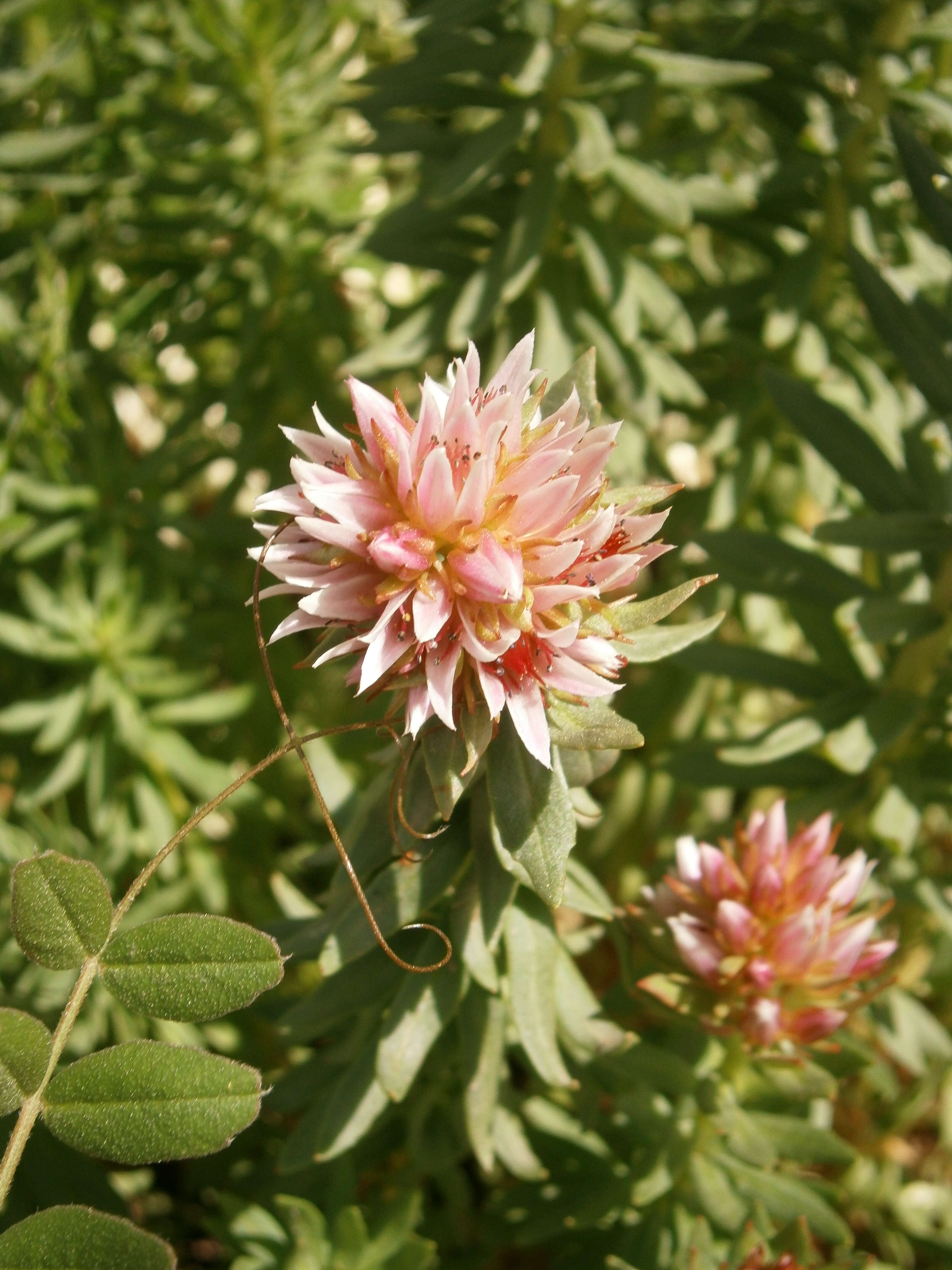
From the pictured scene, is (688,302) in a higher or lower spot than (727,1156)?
higher

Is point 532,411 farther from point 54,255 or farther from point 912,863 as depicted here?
point 54,255

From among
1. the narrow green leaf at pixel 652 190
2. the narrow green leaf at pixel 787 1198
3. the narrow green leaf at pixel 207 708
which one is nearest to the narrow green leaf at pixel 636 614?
the narrow green leaf at pixel 787 1198

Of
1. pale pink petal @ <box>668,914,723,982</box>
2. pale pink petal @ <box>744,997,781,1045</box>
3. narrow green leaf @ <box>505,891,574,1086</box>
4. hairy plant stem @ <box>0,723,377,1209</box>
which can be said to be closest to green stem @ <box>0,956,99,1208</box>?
hairy plant stem @ <box>0,723,377,1209</box>

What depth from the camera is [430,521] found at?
4.07 feet

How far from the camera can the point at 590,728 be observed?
4.29 feet

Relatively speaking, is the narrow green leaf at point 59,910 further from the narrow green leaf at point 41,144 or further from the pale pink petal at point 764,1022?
the narrow green leaf at point 41,144

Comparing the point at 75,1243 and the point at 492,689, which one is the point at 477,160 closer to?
the point at 492,689

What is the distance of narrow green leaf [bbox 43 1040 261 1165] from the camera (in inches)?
47.6

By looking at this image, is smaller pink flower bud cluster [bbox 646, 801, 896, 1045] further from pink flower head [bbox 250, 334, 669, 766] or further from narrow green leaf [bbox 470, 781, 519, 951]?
pink flower head [bbox 250, 334, 669, 766]

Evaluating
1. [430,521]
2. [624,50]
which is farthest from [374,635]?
[624,50]

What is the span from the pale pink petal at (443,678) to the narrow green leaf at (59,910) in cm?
43

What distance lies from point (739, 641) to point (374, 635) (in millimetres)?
1843

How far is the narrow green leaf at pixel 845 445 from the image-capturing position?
1.99 m

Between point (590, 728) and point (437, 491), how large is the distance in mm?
338
